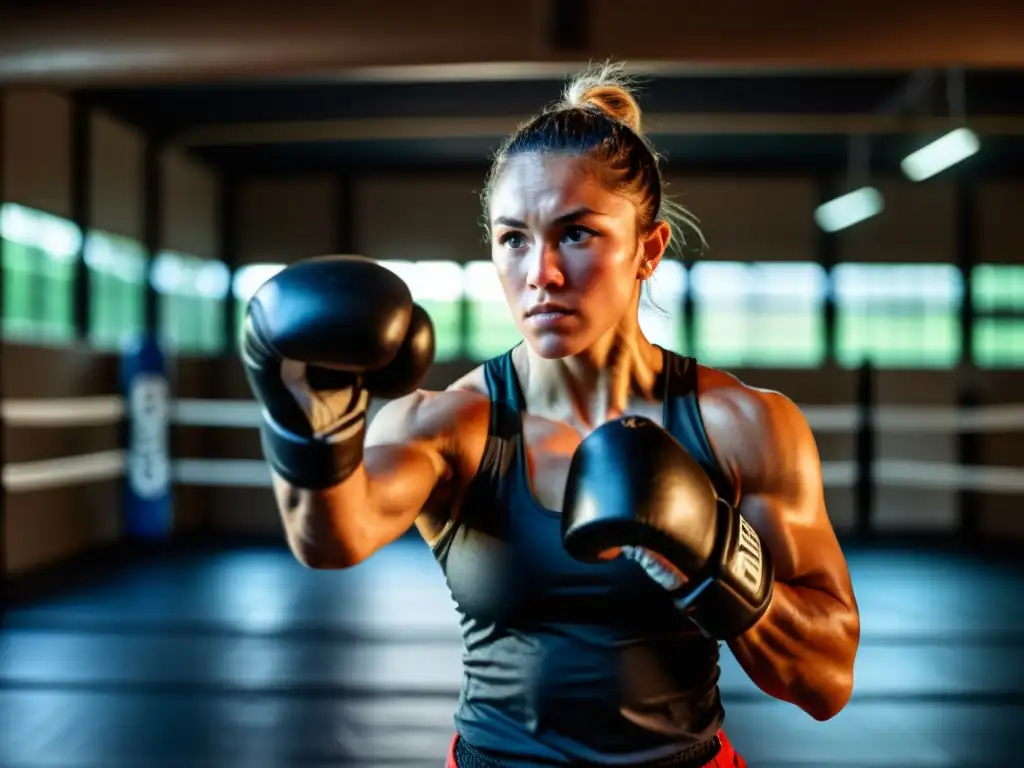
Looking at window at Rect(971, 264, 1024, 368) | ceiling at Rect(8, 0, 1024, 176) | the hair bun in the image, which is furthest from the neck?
window at Rect(971, 264, 1024, 368)

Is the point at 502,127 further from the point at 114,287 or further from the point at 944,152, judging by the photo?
the point at 114,287

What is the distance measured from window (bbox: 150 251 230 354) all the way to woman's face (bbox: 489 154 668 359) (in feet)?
21.2

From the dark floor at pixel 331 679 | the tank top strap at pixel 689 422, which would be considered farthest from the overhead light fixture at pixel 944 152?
the tank top strap at pixel 689 422

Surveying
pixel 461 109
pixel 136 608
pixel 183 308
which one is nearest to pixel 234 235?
pixel 183 308

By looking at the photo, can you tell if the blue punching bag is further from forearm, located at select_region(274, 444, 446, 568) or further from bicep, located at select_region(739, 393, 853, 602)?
bicep, located at select_region(739, 393, 853, 602)

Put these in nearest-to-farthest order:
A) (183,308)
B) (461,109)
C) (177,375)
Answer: (177,375) → (461,109) → (183,308)

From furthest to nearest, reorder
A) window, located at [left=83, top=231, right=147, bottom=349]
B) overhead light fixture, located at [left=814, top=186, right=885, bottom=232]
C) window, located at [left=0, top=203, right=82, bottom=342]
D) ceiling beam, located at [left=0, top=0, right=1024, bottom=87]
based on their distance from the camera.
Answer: overhead light fixture, located at [left=814, top=186, right=885, bottom=232]
window, located at [left=83, top=231, right=147, bottom=349]
window, located at [left=0, top=203, right=82, bottom=342]
ceiling beam, located at [left=0, top=0, right=1024, bottom=87]

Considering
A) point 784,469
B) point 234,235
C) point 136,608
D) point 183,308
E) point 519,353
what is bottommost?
point 136,608

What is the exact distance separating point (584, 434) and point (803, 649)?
289 millimetres

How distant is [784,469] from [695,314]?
303 inches

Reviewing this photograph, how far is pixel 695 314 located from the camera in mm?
8453

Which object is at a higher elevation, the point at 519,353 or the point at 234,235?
the point at 234,235

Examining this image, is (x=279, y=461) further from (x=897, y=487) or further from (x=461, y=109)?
(x=461, y=109)

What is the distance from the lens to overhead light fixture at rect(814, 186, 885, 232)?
6731 mm
